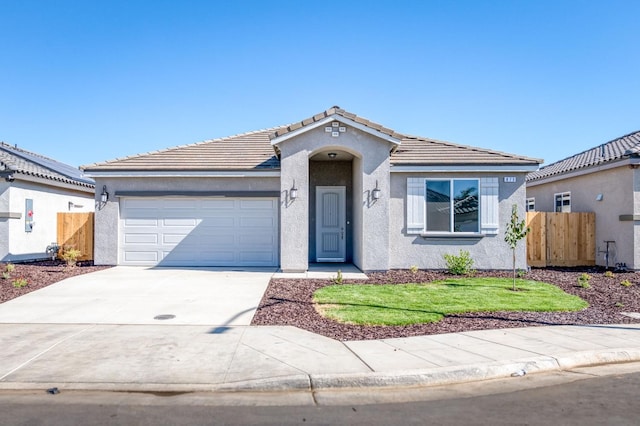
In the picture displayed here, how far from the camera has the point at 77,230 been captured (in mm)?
15750

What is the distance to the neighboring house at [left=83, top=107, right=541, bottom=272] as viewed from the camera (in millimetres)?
12844

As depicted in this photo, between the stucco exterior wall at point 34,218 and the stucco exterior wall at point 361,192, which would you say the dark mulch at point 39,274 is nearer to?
the stucco exterior wall at point 34,218

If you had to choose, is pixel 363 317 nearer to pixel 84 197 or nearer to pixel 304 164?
pixel 304 164

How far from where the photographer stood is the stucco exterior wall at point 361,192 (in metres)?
12.7

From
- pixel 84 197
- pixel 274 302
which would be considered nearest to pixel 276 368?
pixel 274 302

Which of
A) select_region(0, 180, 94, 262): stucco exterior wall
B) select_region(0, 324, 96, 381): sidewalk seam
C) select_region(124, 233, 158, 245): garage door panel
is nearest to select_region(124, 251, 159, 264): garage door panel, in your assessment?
select_region(124, 233, 158, 245): garage door panel

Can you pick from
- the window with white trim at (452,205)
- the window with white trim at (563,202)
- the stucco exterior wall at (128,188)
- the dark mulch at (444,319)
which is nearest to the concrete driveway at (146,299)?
the dark mulch at (444,319)

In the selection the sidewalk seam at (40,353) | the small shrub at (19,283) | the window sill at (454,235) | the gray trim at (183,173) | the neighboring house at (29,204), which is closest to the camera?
the sidewalk seam at (40,353)

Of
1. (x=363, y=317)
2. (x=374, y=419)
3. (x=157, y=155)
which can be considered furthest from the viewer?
(x=157, y=155)

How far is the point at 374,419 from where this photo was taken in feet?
13.7

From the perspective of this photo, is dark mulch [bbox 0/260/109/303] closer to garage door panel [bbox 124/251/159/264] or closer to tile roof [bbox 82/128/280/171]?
garage door panel [bbox 124/251/159/264]

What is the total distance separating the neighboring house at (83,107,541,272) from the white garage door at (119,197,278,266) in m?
0.03

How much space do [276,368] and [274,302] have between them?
3.78m

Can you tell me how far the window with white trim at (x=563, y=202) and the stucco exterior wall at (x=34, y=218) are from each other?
65.5 feet
